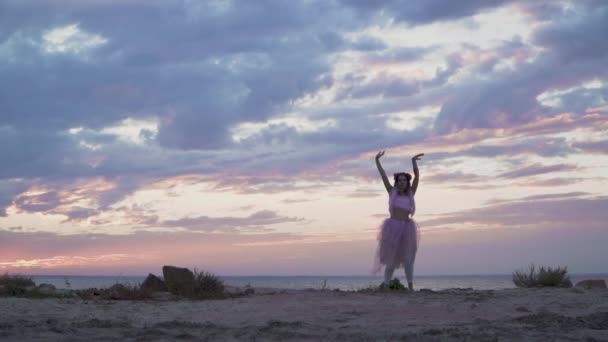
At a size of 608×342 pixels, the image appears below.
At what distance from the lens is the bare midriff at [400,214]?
13430 mm

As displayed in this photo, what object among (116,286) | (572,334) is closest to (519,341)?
(572,334)

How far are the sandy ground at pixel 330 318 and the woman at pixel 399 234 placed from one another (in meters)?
1.98

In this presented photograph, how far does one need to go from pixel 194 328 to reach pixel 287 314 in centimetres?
158

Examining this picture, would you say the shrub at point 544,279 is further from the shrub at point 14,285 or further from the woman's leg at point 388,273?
the shrub at point 14,285

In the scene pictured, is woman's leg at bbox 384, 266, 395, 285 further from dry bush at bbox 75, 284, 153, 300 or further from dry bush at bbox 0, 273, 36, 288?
dry bush at bbox 0, 273, 36, 288

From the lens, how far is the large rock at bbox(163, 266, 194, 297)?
1316cm

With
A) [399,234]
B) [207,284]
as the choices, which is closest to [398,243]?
[399,234]

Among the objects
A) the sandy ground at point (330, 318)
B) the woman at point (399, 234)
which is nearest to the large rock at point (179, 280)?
the sandy ground at point (330, 318)

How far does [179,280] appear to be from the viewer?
44.0ft

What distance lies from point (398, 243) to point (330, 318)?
16.2 feet

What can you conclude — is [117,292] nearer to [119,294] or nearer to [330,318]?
[119,294]

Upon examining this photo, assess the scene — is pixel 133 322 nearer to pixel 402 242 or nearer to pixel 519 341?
pixel 519 341

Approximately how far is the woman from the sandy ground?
6.48 feet

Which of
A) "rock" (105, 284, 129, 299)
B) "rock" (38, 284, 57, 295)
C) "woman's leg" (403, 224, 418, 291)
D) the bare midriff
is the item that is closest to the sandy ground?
"rock" (105, 284, 129, 299)
